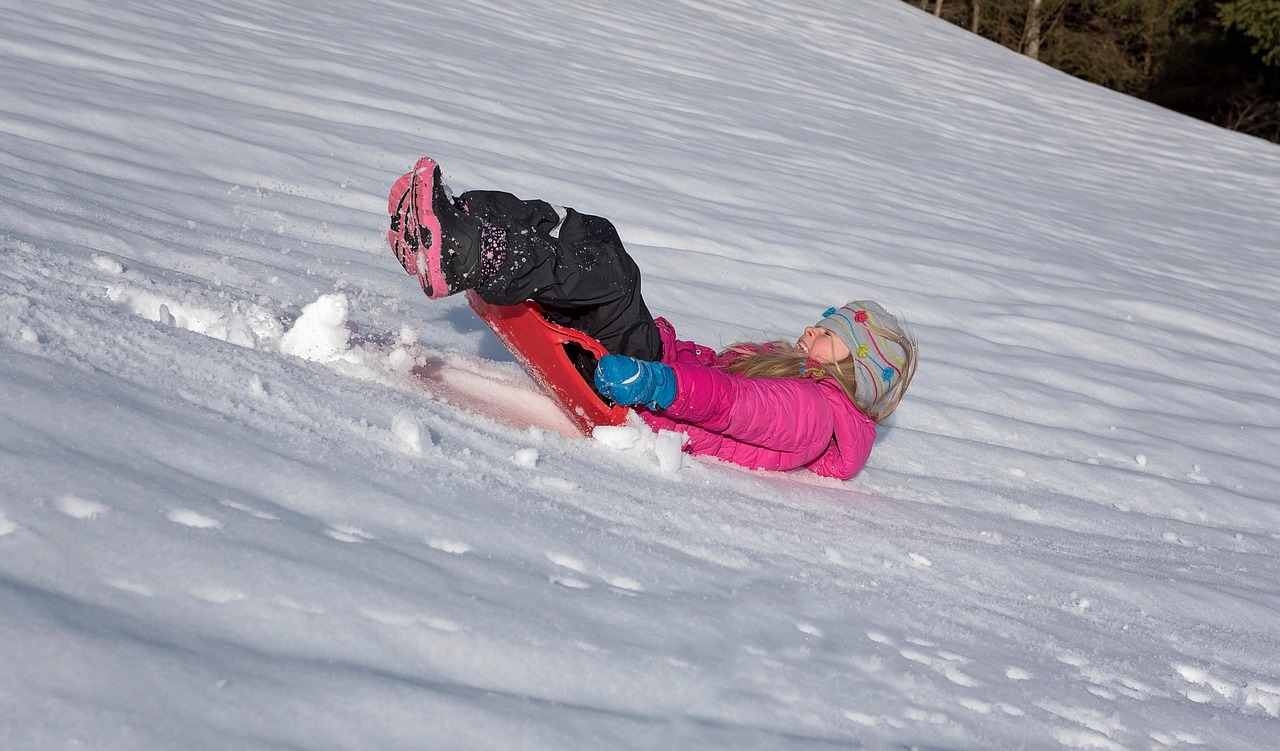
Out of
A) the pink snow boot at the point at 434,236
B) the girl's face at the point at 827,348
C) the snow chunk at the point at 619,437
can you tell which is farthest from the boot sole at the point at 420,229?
the girl's face at the point at 827,348

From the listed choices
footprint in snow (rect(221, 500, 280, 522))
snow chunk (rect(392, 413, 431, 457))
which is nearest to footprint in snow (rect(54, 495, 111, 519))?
footprint in snow (rect(221, 500, 280, 522))

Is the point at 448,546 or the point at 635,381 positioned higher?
the point at 635,381

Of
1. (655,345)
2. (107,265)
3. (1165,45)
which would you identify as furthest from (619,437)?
(1165,45)

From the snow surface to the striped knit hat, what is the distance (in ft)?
0.80

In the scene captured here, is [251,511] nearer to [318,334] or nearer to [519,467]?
[519,467]

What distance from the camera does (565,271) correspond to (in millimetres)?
2266

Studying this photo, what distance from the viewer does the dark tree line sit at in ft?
61.4

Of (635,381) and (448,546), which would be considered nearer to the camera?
(448,546)

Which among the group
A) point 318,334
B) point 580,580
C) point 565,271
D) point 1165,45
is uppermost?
point 1165,45

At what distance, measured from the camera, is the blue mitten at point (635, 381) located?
220 cm

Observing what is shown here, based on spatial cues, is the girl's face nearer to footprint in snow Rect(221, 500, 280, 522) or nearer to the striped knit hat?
the striped knit hat

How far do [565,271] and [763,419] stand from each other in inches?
21.9

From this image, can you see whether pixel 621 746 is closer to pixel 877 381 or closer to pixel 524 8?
pixel 877 381

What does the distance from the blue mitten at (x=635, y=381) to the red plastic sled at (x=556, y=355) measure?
0.15ft
